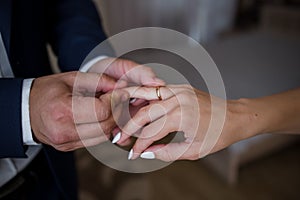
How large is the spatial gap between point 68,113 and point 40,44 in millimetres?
287

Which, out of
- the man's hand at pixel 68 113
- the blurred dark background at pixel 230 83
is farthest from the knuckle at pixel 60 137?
the blurred dark background at pixel 230 83

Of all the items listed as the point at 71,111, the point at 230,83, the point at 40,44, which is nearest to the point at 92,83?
the point at 71,111

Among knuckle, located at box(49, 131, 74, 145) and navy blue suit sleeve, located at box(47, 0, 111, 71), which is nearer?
knuckle, located at box(49, 131, 74, 145)

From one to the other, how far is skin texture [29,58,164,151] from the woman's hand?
5 centimetres

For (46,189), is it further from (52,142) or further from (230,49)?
(230,49)

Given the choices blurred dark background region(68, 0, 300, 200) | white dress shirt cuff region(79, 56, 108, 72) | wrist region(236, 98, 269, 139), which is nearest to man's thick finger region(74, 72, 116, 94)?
white dress shirt cuff region(79, 56, 108, 72)

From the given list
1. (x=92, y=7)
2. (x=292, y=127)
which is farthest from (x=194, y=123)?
(x=92, y=7)

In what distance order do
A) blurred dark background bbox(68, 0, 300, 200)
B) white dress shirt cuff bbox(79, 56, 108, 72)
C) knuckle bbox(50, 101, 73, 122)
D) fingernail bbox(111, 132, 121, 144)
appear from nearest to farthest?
knuckle bbox(50, 101, 73, 122), fingernail bbox(111, 132, 121, 144), white dress shirt cuff bbox(79, 56, 108, 72), blurred dark background bbox(68, 0, 300, 200)

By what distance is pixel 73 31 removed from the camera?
80 centimetres

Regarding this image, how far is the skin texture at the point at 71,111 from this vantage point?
1.69ft

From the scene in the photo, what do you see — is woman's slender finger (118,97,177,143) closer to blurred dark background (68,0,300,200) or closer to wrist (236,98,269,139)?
wrist (236,98,269,139)

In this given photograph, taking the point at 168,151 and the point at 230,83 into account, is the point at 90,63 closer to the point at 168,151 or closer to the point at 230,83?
the point at 168,151

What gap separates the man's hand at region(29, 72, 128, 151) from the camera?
0.52 meters

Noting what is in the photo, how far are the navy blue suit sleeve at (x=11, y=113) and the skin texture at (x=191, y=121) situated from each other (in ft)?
0.55
